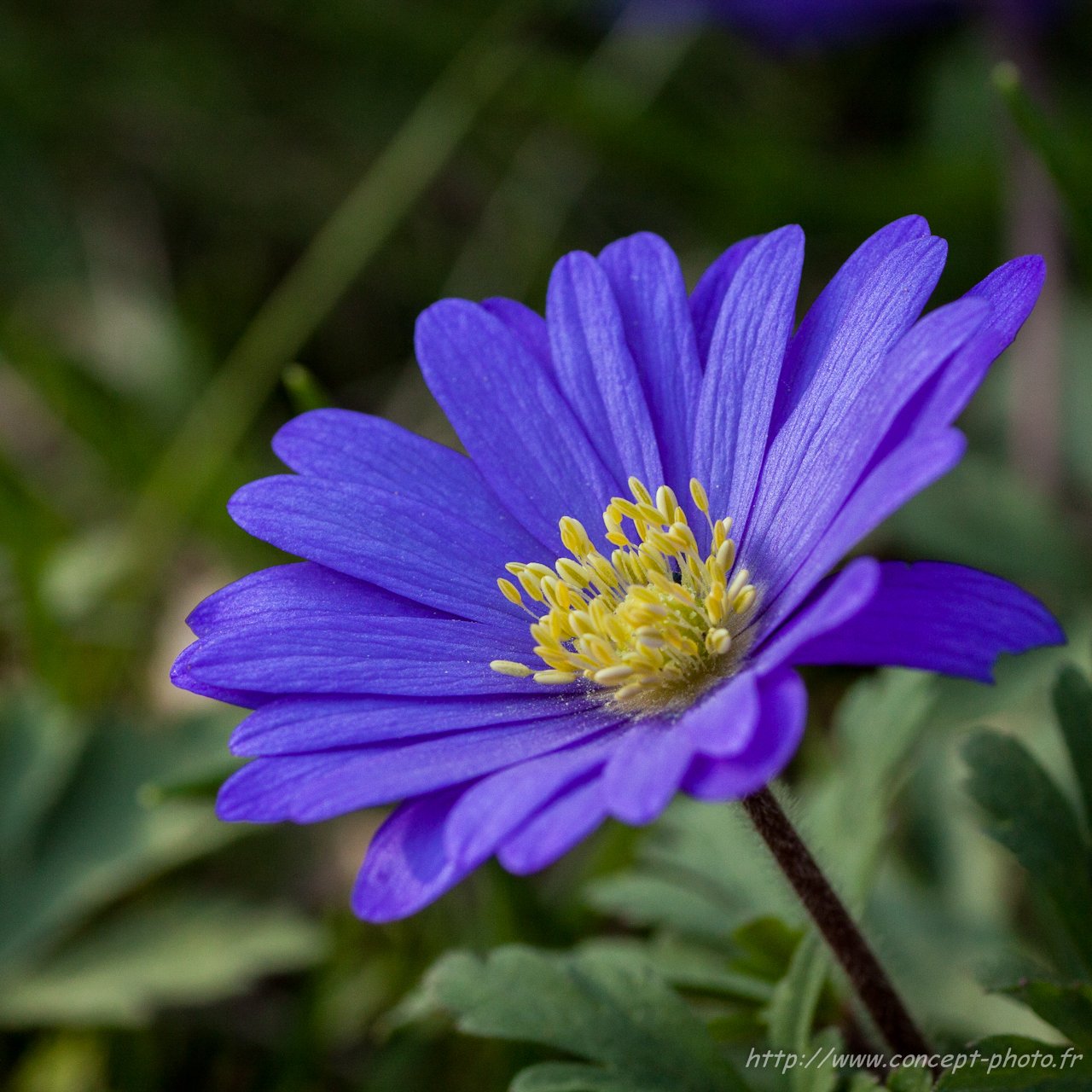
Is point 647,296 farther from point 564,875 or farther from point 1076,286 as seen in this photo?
point 1076,286

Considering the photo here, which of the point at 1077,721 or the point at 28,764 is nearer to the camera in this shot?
the point at 1077,721

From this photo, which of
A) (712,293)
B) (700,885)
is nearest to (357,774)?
(712,293)

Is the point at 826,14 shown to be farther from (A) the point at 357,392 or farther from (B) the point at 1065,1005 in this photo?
(B) the point at 1065,1005

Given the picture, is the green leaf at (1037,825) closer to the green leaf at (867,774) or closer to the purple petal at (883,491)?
the green leaf at (867,774)

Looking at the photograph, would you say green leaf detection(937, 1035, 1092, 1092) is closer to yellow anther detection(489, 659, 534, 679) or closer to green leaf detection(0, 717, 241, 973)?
yellow anther detection(489, 659, 534, 679)

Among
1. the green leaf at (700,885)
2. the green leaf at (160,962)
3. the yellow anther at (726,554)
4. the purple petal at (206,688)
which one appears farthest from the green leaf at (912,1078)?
the green leaf at (160,962)

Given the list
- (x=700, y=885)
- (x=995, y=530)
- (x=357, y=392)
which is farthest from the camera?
(x=357, y=392)

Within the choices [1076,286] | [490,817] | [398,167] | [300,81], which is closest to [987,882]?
[490,817]
